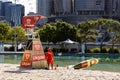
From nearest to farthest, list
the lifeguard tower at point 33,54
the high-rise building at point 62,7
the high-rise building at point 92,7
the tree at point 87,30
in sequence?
the lifeguard tower at point 33,54, the tree at point 87,30, the high-rise building at point 92,7, the high-rise building at point 62,7

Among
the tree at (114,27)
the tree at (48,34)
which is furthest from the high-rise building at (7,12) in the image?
the tree at (114,27)

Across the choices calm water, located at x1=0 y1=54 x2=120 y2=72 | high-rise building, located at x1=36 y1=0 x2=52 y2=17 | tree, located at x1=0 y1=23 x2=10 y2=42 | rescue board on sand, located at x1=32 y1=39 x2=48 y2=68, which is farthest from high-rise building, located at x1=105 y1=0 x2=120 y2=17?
rescue board on sand, located at x1=32 y1=39 x2=48 y2=68

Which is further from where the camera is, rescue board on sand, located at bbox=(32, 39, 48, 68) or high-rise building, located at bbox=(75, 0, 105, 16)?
high-rise building, located at bbox=(75, 0, 105, 16)

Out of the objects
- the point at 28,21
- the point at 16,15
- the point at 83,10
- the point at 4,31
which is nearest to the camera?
the point at 28,21

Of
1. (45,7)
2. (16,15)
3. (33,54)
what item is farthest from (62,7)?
(33,54)

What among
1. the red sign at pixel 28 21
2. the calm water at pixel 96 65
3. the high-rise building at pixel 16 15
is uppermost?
the red sign at pixel 28 21

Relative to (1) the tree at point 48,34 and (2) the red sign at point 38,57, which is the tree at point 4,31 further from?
(2) the red sign at point 38,57

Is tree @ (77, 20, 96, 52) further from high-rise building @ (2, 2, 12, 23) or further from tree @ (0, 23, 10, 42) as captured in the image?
high-rise building @ (2, 2, 12, 23)

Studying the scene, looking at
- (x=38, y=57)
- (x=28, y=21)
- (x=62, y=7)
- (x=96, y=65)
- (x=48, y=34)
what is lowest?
(x=48, y=34)

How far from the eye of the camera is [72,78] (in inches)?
690

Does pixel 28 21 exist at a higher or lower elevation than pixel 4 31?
higher

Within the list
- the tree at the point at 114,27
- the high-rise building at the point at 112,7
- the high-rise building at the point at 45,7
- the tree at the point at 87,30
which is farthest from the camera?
the high-rise building at the point at 45,7

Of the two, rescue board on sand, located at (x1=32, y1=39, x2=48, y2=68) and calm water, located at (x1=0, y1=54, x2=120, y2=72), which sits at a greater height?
rescue board on sand, located at (x1=32, y1=39, x2=48, y2=68)

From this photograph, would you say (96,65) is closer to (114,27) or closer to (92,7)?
(114,27)
